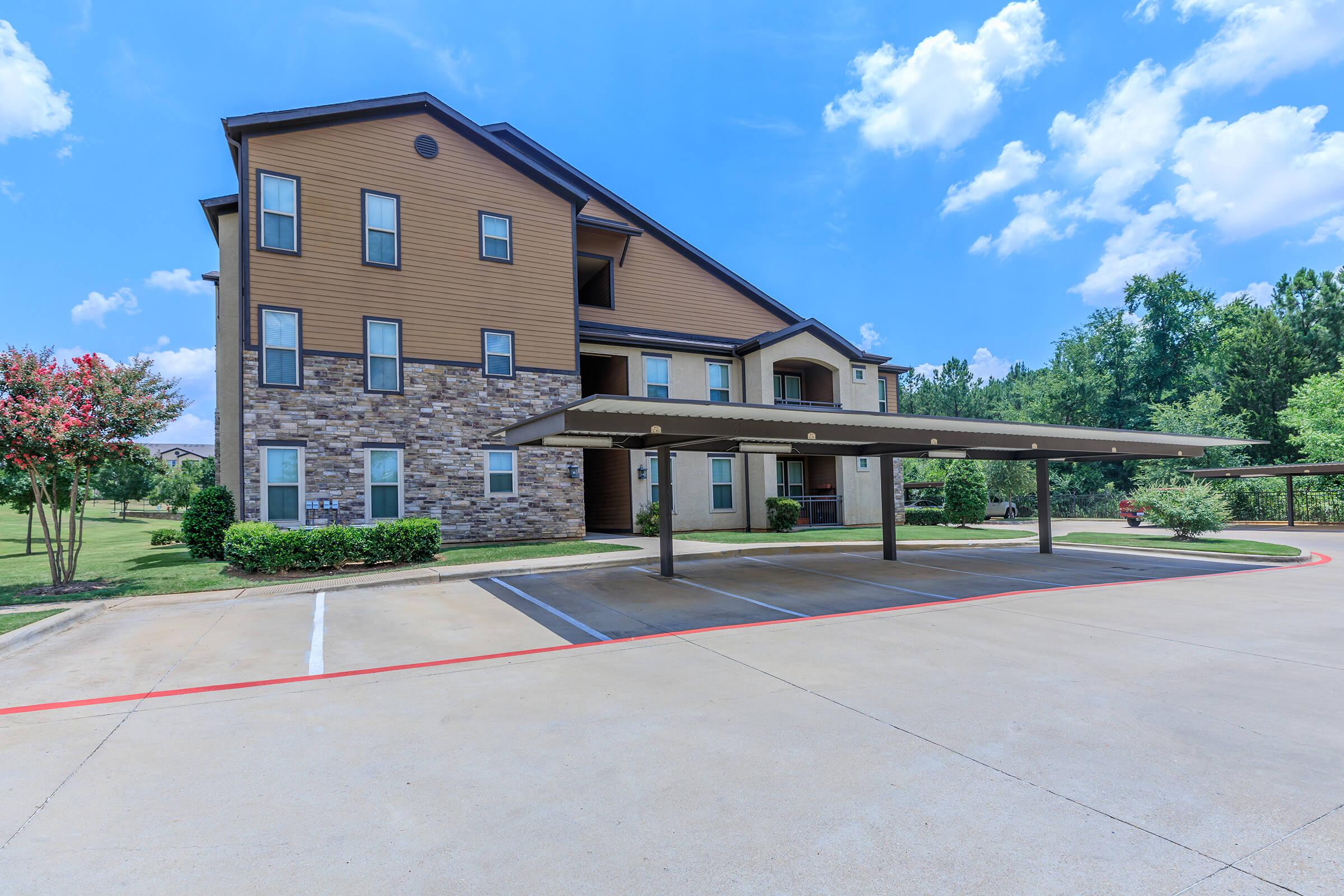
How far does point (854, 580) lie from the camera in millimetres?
12797

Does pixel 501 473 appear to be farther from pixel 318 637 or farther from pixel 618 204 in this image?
pixel 618 204

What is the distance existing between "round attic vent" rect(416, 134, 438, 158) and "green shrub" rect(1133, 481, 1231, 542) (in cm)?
2337

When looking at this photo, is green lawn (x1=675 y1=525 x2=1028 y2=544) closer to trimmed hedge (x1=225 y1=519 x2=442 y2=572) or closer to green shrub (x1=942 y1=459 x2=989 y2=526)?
green shrub (x1=942 y1=459 x2=989 y2=526)

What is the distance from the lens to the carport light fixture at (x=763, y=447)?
15.0 m

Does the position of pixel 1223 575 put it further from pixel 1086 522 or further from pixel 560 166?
pixel 1086 522

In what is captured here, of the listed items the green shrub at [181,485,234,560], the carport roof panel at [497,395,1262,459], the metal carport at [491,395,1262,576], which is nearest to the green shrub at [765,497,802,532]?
the metal carport at [491,395,1262,576]

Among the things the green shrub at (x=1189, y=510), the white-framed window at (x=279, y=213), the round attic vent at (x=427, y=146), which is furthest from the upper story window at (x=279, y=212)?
the green shrub at (x=1189, y=510)

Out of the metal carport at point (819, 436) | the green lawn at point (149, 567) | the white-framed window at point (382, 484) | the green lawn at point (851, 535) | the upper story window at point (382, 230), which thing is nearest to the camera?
the metal carport at point (819, 436)

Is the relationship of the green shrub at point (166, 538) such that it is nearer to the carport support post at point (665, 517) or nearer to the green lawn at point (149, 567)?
the green lawn at point (149, 567)

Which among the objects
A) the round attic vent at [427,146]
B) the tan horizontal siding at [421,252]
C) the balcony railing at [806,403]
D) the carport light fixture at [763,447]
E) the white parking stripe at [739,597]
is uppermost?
the round attic vent at [427,146]

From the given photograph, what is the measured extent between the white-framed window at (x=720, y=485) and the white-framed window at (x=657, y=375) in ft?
9.38

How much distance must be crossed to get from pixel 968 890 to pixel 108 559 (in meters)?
21.8

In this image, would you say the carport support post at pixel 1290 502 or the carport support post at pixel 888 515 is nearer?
the carport support post at pixel 888 515

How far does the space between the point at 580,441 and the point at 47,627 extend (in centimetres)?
836
